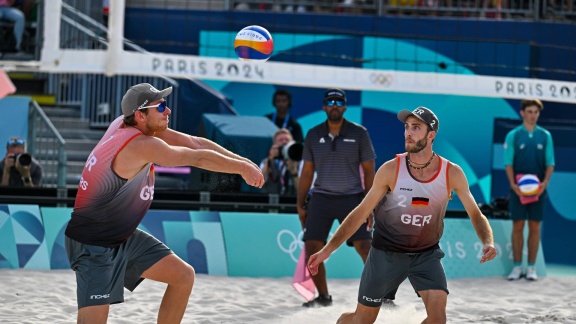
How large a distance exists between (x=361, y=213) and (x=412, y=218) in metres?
0.31

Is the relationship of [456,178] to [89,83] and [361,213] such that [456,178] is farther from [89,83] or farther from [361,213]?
[89,83]

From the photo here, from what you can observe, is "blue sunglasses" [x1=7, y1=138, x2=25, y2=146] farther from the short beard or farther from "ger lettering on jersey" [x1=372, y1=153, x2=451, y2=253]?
the short beard

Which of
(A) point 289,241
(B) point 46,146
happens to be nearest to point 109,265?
(A) point 289,241

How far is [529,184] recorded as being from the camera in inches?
379

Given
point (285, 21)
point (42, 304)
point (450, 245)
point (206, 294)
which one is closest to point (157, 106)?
point (42, 304)

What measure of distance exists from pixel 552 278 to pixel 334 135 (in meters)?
3.28

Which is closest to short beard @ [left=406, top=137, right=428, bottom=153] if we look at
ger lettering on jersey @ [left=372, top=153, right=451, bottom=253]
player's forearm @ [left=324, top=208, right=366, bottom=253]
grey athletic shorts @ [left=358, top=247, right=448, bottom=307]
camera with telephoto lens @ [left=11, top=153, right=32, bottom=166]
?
ger lettering on jersey @ [left=372, top=153, right=451, bottom=253]

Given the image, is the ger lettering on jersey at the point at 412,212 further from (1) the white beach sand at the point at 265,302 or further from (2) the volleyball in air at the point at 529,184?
(2) the volleyball in air at the point at 529,184

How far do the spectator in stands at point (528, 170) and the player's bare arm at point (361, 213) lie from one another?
442 cm

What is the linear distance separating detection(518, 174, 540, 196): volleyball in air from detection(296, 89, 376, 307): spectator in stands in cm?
253

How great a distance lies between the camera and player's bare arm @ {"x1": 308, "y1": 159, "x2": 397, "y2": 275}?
5.34m

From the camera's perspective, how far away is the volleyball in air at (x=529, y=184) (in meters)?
9.59

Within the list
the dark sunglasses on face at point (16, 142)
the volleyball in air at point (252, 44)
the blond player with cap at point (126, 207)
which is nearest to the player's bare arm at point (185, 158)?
the blond player with cap at point (126, 207)

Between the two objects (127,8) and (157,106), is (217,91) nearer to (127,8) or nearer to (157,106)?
(127,8)
